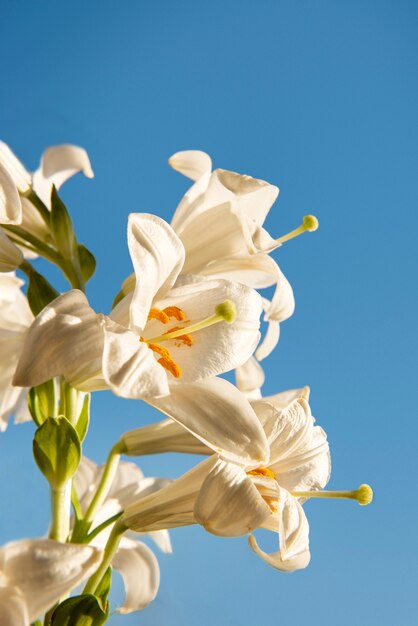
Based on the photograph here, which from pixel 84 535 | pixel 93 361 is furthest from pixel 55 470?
pixel 93 361

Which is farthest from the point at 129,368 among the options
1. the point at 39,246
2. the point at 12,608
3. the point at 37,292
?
the point at 39,246

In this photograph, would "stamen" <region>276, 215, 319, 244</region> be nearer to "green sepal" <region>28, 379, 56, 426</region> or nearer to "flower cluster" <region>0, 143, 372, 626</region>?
"flower cluster" <region>0, 143, 372, 626</region>

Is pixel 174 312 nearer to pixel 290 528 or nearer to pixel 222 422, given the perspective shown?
pixel 222 422

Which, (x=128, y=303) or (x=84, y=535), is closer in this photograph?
(x=128, y=303)

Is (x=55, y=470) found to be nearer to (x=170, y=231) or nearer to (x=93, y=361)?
(x=93, y=361)

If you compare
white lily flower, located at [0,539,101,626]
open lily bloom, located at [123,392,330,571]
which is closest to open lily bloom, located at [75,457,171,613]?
open lily bloom, located at [123,392,330,571]
